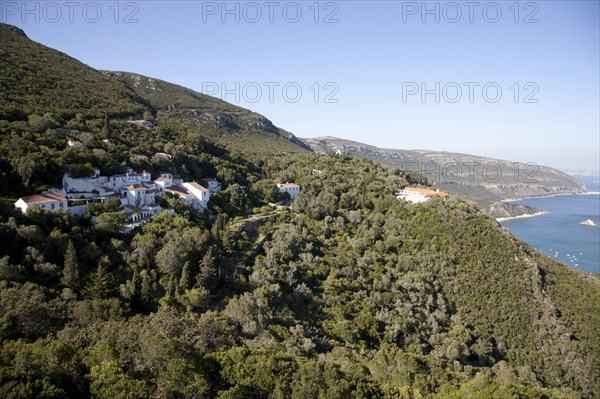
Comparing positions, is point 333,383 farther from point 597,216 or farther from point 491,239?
point 597,216

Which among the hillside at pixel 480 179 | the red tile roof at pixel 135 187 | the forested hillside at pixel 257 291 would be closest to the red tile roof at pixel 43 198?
the forested hillside at pixel 257 291

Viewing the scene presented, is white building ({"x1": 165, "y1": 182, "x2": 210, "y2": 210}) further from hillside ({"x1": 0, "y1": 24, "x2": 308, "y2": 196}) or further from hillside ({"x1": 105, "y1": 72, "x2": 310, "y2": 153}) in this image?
hillside ({"x1": 105, "y1": 72, "x2": 310, "y2": 153})

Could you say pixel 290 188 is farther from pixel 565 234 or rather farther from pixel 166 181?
pixel 565 234

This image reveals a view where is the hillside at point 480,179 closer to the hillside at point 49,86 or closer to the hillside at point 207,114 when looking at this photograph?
the hillside at point 207,114

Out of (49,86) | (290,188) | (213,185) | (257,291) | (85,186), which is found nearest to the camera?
(257,291)

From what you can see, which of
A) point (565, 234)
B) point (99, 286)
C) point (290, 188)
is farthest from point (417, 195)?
point (565, 234)

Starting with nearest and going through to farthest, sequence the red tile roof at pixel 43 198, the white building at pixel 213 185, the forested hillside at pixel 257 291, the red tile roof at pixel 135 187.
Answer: the forested hillside at pixel 257 291
the red tile roof at pixel 43 198
the red tile roof at pixel 135 187
the white building at pixel 213 185

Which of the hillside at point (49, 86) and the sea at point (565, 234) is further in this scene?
the sea at point (565, 234)
